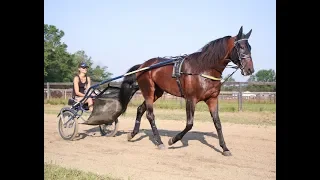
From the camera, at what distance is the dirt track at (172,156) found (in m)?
4.57

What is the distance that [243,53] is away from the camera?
5.45 meters

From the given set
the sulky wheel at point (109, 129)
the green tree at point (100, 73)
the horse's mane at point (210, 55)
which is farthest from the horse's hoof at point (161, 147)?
the green tree at point (100, 73)

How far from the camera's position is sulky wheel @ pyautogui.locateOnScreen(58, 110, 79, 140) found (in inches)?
298

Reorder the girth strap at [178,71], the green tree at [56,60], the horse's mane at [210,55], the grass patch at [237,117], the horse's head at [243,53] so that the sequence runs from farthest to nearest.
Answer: the green tree at [56,60] → the grass patch at [237,117] → the girth strap at [178,71] → the horse's mane at [210,55] → the horse's head at [243,53]

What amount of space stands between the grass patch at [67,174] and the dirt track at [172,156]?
28cm

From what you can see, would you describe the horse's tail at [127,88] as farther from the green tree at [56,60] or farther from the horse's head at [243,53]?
the green tree at [56,60]

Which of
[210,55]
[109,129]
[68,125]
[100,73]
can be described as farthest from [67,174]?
[100,73]

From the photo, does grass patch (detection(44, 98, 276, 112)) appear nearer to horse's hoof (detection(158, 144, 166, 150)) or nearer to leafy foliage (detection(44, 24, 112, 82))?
horse's hoof (detection(158, 144, 166, 150))

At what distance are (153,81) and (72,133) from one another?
7.27 feet

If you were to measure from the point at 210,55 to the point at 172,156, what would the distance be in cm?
184

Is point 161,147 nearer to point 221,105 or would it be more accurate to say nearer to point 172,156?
point 172,156

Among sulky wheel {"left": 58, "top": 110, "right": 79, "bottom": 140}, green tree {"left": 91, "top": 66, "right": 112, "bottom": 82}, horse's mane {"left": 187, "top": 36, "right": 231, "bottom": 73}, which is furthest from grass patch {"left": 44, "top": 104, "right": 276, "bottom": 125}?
green tree {"left": 91, "top": 66, "right": 112, "bottom": 82}
